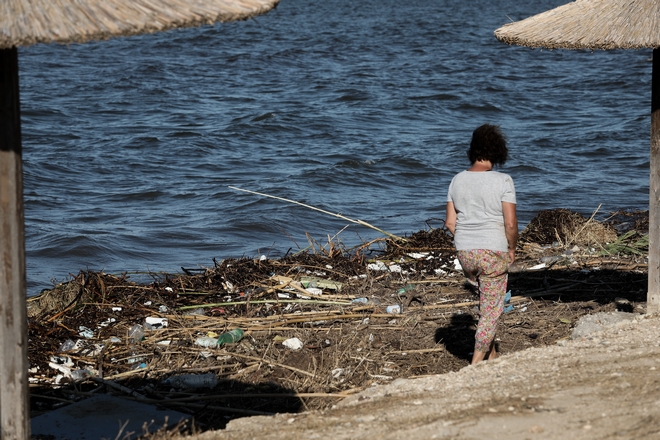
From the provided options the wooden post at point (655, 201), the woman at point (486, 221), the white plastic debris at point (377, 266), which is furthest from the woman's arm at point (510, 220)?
the white plastic debris at point (377, 266)

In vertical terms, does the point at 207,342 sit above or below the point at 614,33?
below

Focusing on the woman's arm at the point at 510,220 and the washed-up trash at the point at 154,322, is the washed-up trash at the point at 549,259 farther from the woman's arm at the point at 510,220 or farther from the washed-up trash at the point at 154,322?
the washed-up trash at the point at 154,322

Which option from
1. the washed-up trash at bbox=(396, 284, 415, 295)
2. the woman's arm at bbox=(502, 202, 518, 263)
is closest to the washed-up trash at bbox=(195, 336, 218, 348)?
the washed-up trash at bbox=(396, 284, 415, 295)

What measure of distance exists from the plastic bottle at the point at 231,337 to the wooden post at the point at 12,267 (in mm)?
2437

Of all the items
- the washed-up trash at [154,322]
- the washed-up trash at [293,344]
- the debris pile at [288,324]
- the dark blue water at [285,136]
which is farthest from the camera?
Result: the dark blue water at [285,136]

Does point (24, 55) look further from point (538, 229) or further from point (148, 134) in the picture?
Answer: point (538, 229)

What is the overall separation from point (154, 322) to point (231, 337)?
0.82m

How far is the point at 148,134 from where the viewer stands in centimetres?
1756

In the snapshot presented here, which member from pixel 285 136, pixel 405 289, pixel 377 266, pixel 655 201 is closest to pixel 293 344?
pixel 405 289

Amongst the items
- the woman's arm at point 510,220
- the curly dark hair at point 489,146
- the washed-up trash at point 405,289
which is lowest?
the washed-up trash at point 405,289

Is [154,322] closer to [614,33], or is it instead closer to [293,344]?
[293,344]

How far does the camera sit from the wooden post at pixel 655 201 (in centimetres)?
618

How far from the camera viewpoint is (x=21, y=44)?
343cm

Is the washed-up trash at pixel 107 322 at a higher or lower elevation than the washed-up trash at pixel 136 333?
lower
